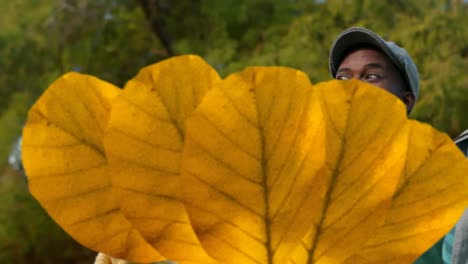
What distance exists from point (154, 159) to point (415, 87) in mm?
657

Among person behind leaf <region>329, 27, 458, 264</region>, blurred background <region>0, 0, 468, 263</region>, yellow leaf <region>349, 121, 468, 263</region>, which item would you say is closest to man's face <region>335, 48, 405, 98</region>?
person behind leaf <region>329, 27, 458, 264</region>

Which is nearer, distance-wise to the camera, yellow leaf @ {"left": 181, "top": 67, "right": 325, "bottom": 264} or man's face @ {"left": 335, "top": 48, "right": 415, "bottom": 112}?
yellow leaf @ {"left": 181, "top": 67, "right": 325, "bottom": 264}

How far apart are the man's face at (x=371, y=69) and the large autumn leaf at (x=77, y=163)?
0.47 meters

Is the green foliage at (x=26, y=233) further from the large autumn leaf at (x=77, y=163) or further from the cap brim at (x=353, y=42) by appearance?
the large autumn leaf at (x=77, y=163)

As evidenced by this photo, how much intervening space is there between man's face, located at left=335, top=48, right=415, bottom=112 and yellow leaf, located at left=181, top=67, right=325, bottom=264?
0.46 meters

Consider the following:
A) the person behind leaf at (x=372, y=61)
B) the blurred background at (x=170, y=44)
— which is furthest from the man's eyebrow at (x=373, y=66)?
the blurred background at (x=170, y=44)

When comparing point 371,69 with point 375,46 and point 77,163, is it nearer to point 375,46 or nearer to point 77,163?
point 375,46

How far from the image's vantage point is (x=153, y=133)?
0.46 metres

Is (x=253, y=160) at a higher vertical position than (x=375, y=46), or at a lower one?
lower

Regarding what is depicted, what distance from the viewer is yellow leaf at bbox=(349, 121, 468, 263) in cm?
46

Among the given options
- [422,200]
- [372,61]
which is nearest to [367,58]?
[372,61]

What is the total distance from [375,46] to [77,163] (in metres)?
0.57

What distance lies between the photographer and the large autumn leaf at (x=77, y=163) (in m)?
0.48

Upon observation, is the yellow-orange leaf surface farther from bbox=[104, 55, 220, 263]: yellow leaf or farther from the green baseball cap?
the green baseball cap
